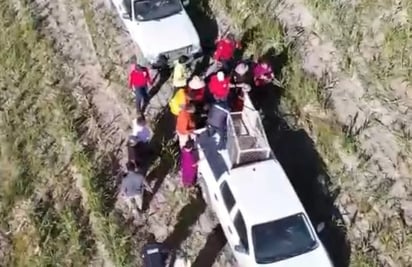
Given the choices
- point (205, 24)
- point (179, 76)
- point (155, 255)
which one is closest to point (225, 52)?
point (179, 76)

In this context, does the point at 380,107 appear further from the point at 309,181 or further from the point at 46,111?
the point at 46,111

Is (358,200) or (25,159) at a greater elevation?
(25,159)

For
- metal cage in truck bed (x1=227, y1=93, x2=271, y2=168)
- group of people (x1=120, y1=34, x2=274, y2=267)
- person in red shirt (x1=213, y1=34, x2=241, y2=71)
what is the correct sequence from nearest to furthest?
metal cage in truck bed (x1=227, y1=93, x2=271, y2=168) → group of people (x1=120, y1=34, x2=274, y2=267) → person in red shirt (x1=213, y1=34, x2=241, y2=71)

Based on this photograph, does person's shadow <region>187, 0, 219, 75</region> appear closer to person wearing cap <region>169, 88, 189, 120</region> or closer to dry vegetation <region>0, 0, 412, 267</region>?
dry vegetation <region>0, 0, 412, 267</region>

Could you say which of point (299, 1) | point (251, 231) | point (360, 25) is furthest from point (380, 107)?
point (251, 231)

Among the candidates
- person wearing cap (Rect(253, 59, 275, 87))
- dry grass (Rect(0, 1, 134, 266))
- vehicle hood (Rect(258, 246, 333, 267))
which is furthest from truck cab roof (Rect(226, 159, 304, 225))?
person wearing cap (Rect(253, 59, 275, 87))
